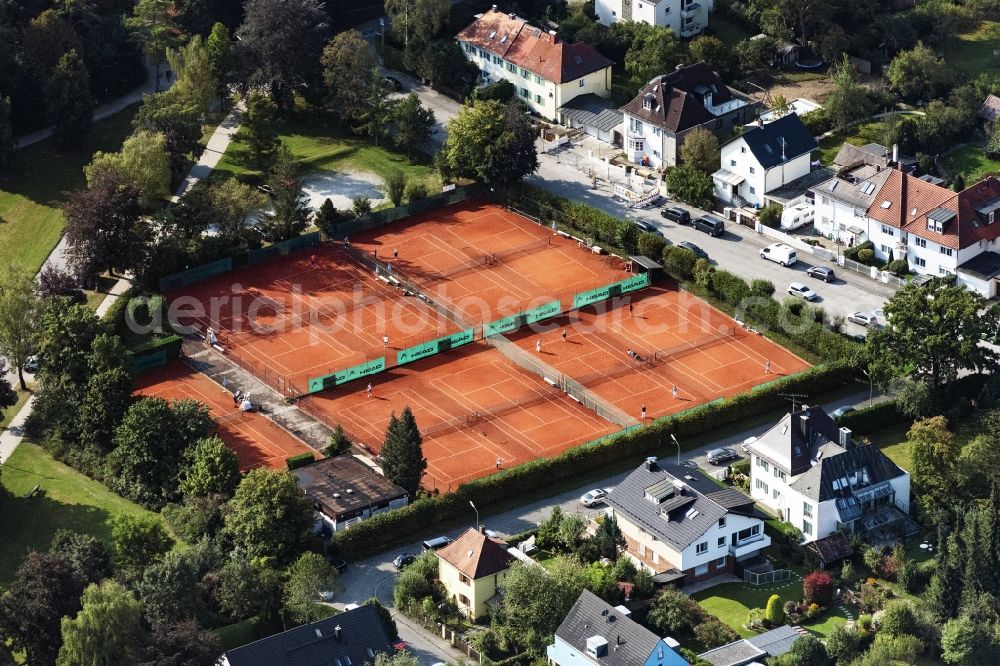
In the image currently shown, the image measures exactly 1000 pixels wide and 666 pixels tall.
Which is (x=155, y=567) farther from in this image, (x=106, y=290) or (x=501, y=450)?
(x=106, y=290)

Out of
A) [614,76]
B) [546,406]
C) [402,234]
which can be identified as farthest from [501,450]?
[614,76]

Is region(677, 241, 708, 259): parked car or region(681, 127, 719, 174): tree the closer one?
region(677, 241, 708, 259): parked car

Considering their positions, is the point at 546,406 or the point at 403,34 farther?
the point at 403,34

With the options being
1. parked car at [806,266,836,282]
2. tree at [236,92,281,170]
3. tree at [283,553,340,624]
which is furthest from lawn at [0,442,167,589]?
parked car at [806,266,836,282]

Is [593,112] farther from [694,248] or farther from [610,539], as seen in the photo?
[610,539]

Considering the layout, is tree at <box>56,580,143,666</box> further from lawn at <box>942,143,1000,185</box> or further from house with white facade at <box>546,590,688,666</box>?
lawn at <box>942,143,1000,185</box>
